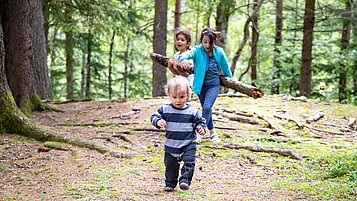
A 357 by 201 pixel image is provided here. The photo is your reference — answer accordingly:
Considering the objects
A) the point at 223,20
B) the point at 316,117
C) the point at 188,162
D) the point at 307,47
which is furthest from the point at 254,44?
the point at 188,162

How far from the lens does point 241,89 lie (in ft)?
15.9

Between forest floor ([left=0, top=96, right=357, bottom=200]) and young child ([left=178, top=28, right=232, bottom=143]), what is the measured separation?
3.51 feet

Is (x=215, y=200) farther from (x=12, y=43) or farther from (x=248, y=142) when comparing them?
(x=12, y=43)

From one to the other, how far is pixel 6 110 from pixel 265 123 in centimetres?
616

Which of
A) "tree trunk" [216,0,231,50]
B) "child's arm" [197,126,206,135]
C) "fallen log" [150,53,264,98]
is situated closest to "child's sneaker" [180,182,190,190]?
"child's arm" [197,126,206,135]

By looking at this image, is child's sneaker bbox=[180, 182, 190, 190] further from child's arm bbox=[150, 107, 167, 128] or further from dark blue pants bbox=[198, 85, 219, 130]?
dark blue pants bbox=[198, 85, 219, 130]

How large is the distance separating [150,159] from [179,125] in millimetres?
1759

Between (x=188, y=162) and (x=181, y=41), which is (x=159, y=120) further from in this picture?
(x=181, y=41)

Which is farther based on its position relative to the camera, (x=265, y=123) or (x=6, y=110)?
(x=265, y=123)

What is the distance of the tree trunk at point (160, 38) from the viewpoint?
40.1 feet

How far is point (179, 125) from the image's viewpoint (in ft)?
12.1

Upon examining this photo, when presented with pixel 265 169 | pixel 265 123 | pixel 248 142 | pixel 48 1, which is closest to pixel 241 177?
pixel 265 169

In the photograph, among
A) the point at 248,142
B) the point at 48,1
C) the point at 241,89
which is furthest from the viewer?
the point at 48,1

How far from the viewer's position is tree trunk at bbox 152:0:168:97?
12.2 m
